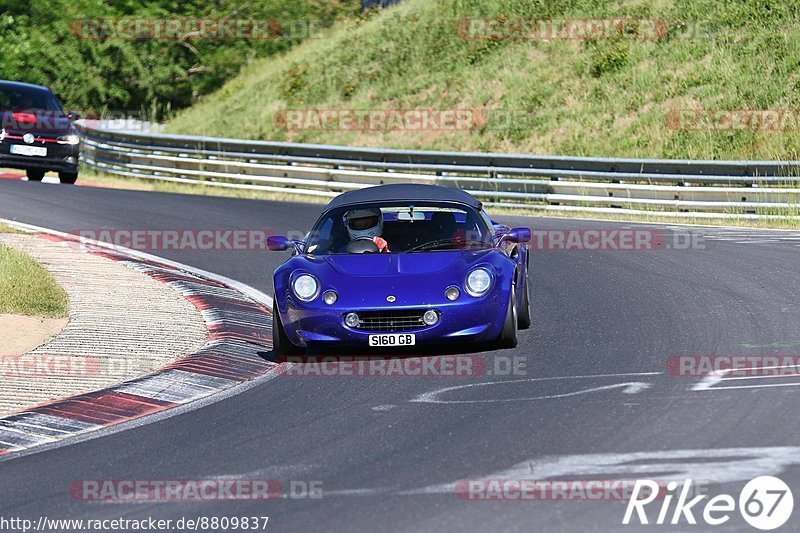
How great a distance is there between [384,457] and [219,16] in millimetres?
40415

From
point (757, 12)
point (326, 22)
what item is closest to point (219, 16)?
point (326, 22)

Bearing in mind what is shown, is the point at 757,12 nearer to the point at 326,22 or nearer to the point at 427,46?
the point at 427,46

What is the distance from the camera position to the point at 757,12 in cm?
3391

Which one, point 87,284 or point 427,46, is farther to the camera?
point 427,46

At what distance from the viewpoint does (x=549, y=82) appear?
3503cm

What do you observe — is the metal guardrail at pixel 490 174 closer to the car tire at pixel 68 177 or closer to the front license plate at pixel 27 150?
the car tire at pixel 68 177

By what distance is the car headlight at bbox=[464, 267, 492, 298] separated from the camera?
10.0 m

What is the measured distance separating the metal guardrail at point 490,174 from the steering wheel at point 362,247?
10.2 m

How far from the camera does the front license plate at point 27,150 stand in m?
25.3

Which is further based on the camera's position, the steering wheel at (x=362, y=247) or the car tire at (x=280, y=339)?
the steering wheel at (x=362, y=247)

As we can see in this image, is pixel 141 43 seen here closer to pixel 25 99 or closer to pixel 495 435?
pixel 25 99
